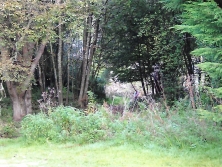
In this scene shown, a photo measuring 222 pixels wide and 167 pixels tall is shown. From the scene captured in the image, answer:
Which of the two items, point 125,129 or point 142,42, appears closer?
point 125,129

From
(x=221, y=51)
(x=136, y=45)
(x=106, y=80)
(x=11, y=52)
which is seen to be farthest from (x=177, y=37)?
(x=221, y=51)

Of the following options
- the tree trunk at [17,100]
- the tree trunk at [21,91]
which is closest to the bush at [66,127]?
the tree trunk at [21,91]

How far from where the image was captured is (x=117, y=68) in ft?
42.1

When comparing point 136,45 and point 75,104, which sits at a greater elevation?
point 136,45

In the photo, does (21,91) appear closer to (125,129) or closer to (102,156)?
(125,129)

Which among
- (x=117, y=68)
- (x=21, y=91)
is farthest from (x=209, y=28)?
(x=117, y=68)

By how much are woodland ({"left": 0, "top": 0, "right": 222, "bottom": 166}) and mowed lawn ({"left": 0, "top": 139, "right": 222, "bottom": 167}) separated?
30cm

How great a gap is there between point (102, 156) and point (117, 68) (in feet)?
26.3

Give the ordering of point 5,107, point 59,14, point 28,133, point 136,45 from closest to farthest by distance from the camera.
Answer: point 28,133 < point 59,14 < point 5,107 < point 136,45

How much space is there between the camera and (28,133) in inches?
251

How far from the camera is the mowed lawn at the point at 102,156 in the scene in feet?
14.9

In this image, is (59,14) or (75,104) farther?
(75,104)

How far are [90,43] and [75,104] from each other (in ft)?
7.73

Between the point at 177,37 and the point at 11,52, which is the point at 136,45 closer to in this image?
the point at 177,37
